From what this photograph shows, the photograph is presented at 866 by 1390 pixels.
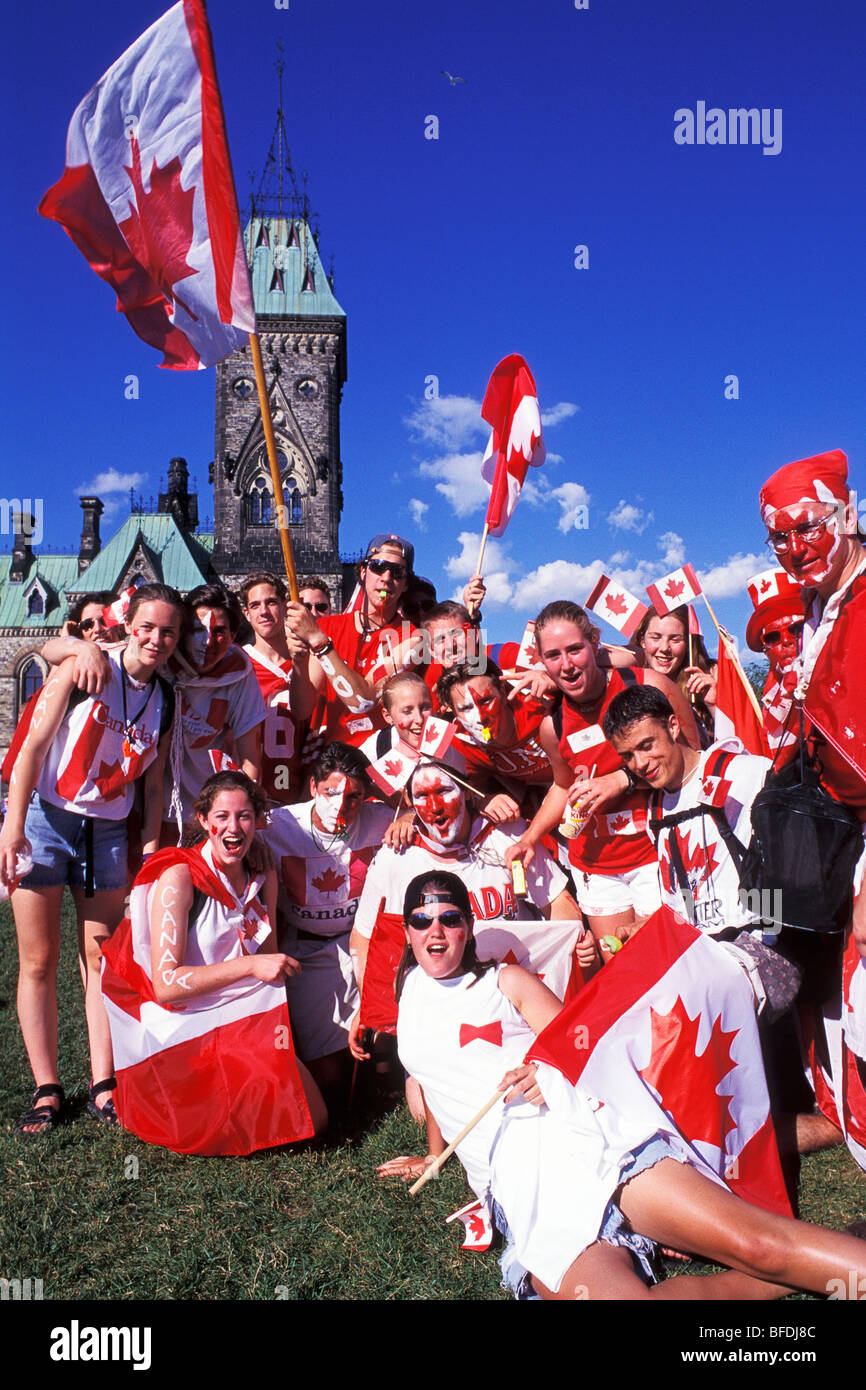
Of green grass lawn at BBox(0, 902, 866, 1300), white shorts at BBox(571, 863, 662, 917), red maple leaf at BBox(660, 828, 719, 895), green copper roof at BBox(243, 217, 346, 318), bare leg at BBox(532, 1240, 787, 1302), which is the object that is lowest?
green grass lawn at BBox(0, 902, 866, 1300)

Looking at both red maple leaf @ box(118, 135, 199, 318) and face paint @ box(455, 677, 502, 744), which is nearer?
face paint @ box(455, 677, 502, 744)

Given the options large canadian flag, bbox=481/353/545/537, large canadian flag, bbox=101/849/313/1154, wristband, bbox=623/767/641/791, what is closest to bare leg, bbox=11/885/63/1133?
large canadian flag, bbox=101/849/313/1154

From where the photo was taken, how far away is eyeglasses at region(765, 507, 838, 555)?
10.7 feet

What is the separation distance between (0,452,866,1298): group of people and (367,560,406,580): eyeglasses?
0.02 meters

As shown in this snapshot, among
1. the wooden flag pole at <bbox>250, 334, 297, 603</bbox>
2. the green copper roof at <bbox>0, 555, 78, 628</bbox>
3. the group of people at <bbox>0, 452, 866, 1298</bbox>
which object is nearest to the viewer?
the group of people at <bbox>0, 452, 866, 1298</bbox>

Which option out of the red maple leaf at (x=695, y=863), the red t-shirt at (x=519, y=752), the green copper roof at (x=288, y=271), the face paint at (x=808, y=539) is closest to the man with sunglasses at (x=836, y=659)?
the face paint at (x=808, y=539)

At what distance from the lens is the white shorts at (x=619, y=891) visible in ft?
13.3

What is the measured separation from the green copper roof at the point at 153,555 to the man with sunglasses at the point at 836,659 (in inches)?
1695

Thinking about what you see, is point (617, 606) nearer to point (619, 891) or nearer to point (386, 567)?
point (386, 567)

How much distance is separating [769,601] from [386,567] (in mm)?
1899

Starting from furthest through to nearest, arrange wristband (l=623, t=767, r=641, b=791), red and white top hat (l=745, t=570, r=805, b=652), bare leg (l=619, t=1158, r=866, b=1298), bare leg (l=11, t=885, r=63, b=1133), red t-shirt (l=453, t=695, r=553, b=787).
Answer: red and white top hat (l=745, t=570, r=805, b=652)
red t-shirt (l=453, t=695, r=553, b=787)
bare leg (l=11, t=885, r=63, b=1133)
wristband (l=623, t=767, r=641, b=791)
bare leg (l=619, t=1158, r=866, b=1298)

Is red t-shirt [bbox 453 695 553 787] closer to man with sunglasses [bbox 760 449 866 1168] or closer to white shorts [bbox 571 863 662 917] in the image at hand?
white shorts [bbox 571 863 662 917]

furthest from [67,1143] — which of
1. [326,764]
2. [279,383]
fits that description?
[279,383]
